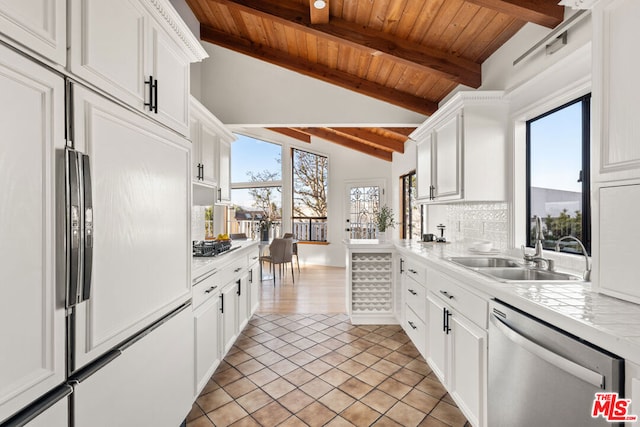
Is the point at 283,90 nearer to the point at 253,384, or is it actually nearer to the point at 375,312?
the point at 375,312

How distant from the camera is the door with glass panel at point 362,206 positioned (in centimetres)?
693

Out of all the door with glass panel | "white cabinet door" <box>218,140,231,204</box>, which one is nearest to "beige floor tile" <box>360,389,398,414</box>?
"white cabinet door" <box>218,140,231,204</box>

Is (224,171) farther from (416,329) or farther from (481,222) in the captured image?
(481,222)

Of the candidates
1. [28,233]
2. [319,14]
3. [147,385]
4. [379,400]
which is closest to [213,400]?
[147,385]

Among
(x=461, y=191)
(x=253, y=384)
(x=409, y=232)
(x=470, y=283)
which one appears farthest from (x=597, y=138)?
(x=409, y=232)

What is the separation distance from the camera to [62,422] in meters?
0.91

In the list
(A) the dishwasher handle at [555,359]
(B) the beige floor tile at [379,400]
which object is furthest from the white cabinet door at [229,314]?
(A) the dishwasher handle at [555,359]

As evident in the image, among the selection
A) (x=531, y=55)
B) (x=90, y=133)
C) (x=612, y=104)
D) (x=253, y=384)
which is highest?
(x=531, y=55)

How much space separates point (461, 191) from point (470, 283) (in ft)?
3.55

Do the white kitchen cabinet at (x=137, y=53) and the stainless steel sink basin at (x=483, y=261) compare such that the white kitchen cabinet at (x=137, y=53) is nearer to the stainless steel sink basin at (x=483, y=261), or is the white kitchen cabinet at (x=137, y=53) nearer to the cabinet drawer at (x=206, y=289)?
the cabinet drawer at (x=206, y=289)

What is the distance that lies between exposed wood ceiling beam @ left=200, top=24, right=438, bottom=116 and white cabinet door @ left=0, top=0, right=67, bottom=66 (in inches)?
127

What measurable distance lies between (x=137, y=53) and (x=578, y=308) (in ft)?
6.64

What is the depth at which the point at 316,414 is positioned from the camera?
1917mm

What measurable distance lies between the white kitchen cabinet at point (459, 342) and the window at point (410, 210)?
335 centimetres
